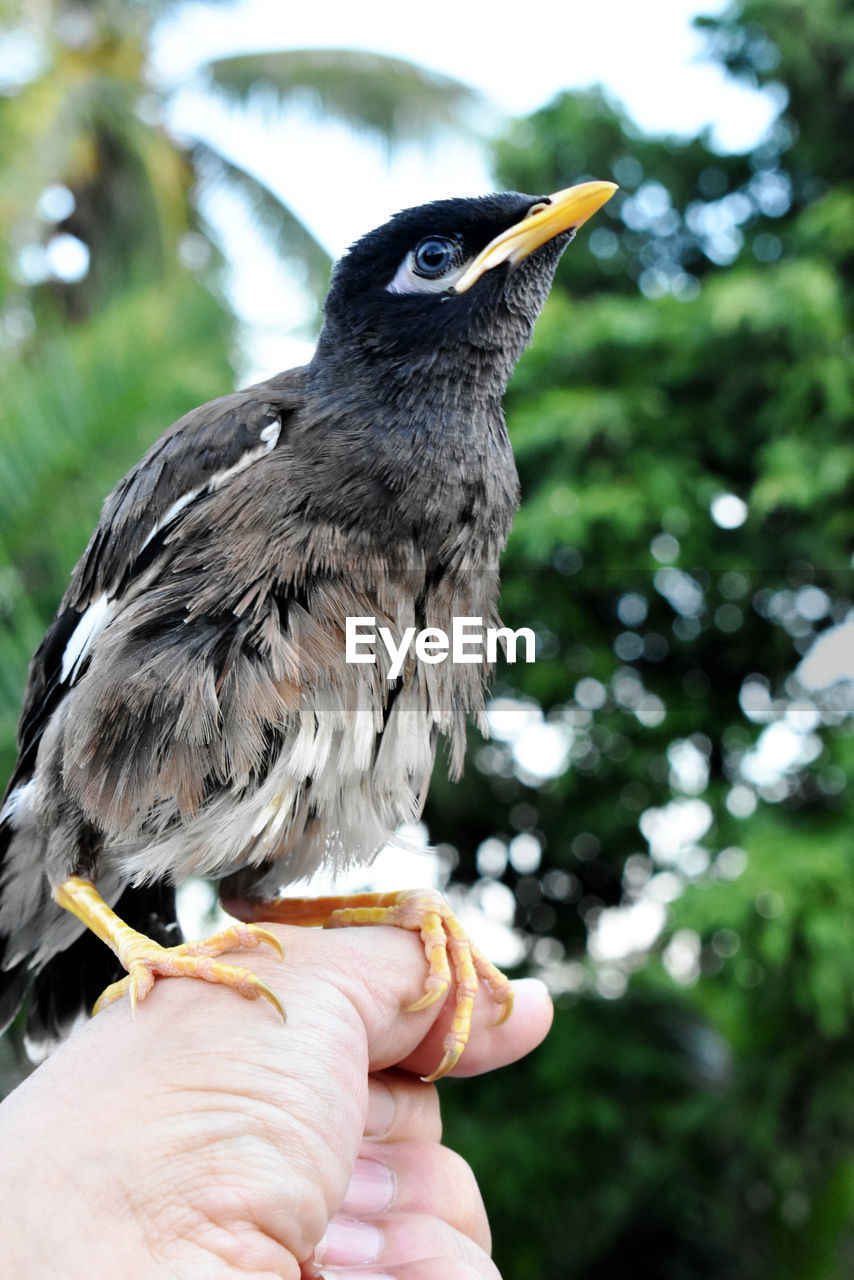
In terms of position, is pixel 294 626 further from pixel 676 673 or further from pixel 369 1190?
pixel 676 673

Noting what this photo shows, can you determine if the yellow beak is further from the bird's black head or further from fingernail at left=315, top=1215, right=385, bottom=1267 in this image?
fingernail at left=315, top=1215, right=385, bottom=1267

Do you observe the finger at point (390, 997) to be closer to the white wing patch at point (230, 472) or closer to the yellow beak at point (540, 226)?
the white wing patch at point (230, 472)

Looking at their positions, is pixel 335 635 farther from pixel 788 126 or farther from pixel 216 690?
pixel 788 126

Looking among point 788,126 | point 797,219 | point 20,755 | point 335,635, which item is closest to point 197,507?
point 335,635

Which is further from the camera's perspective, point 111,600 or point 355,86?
point 355,86

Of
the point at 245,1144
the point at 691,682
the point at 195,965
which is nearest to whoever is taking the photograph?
the point at 245,1144

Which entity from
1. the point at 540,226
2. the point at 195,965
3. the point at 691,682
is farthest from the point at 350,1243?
the point at 691,682
